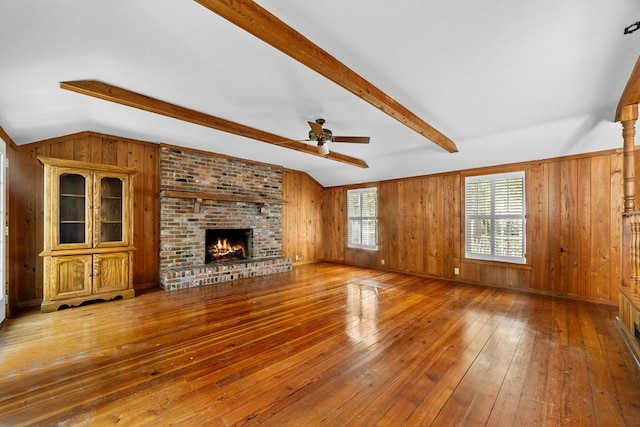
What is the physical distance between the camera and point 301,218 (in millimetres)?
7516

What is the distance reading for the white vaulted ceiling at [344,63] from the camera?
5.79ft

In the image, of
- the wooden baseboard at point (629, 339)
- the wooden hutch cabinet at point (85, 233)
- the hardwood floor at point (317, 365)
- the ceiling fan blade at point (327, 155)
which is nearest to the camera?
the hardwood floor at point (317, 365)

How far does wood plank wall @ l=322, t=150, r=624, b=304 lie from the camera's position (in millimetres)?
3982

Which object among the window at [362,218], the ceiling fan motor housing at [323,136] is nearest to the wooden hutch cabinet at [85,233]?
the ceiling fan motor housing at [323,136]

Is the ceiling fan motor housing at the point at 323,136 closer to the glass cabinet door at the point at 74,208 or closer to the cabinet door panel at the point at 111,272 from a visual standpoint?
the glass cabinet door at the point at 74,208

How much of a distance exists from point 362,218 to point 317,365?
5.20 meters

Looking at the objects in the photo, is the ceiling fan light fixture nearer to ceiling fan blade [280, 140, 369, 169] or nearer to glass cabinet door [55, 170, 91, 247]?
ceiling fan blade [280, 140, 369, 169]

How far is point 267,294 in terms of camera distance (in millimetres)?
4375

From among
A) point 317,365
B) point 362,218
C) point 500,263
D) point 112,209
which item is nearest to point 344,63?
point 317,365

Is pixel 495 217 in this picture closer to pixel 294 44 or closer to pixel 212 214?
pixel 294 44

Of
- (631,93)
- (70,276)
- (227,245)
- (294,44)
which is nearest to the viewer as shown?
(294,44)

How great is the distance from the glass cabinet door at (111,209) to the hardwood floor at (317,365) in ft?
3.22

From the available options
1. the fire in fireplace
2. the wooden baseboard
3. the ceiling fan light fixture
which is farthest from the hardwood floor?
the ceiling fan light fixture

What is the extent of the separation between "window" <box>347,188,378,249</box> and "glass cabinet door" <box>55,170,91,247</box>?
553 centimetres
